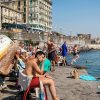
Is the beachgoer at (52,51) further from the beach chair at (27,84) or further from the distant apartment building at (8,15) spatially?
the distant apartment building at (8,15)

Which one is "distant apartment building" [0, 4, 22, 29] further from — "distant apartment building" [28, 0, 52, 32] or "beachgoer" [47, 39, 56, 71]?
"beachgoer" [47, 39, 56, 71]

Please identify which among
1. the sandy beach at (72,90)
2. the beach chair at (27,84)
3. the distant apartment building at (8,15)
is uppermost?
the distant apartment building at (8,15)

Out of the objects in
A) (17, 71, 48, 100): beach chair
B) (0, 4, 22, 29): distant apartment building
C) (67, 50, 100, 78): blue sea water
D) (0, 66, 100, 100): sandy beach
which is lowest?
(67, 50, 100, 78): blue sea water

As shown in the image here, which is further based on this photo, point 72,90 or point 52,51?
point 52,51

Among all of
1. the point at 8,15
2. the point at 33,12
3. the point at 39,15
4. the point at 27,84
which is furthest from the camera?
the point at 39,15

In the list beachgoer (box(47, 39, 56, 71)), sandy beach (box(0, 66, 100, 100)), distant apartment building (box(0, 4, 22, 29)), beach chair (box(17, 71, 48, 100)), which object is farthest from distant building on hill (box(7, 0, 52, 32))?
beach chair (box(17, 71, 48, 100))

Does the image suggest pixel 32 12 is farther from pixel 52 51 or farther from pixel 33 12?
pixel 52 51

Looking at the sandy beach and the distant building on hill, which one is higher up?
the distant building on hill

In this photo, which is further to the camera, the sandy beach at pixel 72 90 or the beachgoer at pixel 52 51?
the beachgoer at pixel 52 51

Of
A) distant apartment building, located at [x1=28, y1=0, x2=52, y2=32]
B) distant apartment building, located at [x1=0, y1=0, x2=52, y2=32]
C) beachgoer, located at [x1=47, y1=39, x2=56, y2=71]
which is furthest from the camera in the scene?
distant apartment building, located at [x1=28, y1=0, x2=52, y2=32]

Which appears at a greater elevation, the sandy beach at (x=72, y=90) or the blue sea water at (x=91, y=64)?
the sandy beach at (x=72, y=90)

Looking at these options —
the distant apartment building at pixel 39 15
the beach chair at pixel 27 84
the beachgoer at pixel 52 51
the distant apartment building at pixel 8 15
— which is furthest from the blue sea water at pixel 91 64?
the distant apartment building at pixel 39 15

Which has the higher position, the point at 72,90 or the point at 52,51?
the point at 52,51

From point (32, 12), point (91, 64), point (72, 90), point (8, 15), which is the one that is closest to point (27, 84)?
point (72, 90)
